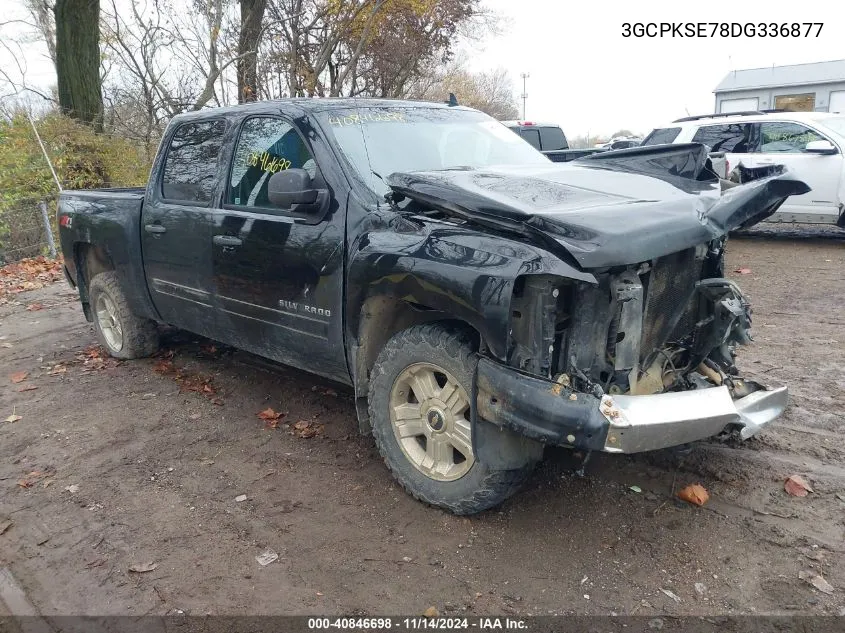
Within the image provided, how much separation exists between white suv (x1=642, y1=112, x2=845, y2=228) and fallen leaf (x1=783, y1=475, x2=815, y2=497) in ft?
23.3

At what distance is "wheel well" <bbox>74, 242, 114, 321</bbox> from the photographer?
596 centimetres

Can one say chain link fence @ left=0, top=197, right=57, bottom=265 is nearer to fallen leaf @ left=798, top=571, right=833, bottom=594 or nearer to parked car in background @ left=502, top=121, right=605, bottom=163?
parked car in background @ left=502, top=121, right=605, bottom=163

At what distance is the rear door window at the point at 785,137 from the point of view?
10398 mm

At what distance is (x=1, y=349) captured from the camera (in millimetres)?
6797

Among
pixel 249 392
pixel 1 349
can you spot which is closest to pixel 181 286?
pixel 249 392

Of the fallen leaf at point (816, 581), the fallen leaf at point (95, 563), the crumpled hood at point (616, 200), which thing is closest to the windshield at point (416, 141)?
the crumpled hood at point (616, 200)

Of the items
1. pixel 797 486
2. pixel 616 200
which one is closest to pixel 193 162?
pixel 616 200

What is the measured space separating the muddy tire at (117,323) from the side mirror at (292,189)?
2716mm

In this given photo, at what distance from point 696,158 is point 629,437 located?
1899 mm

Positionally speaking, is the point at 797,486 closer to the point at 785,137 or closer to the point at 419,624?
the point at 419,624

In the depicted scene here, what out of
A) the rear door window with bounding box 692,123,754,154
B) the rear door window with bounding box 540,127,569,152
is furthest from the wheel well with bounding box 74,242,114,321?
the rear door window with bounding box 540,127,569,152

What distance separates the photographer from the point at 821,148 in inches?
392

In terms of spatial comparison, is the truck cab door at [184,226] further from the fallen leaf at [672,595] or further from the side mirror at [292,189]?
the fallen leaf at [672,595]

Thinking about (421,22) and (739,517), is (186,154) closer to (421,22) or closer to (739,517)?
(739,517)
